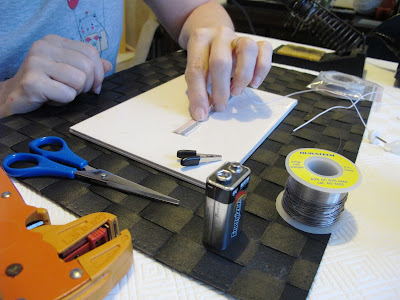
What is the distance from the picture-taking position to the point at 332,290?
0.30m

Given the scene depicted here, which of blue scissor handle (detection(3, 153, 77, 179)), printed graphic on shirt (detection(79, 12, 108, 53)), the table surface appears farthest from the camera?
printed graphic on shirt (detection(79, 12, 108, 53))

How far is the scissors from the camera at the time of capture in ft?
1.27

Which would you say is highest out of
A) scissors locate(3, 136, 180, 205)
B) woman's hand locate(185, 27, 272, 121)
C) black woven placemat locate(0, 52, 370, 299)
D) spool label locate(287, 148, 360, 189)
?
woman's hand locate(185, 27, 272, 121)

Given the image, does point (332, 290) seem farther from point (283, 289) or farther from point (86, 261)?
point (86, 261)

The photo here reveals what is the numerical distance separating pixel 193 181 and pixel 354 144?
0.98 ft

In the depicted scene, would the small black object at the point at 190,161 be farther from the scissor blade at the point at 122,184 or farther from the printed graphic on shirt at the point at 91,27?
the printed graphic on shirt at the point at 91,27

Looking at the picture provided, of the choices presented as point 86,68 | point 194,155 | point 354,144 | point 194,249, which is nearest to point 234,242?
point 194,249

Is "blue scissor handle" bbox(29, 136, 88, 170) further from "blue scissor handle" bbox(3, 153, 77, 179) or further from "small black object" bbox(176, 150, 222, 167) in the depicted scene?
"small black object" bbox(176, 150, 222, 167)

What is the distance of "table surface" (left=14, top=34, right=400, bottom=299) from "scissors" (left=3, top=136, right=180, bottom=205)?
0.03 m

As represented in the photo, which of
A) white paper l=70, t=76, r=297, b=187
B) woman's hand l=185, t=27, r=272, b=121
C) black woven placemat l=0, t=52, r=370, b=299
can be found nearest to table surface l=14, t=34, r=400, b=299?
black woven placemat l=0, t=52, r=370, b=299

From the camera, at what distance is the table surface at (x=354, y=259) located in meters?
0.29

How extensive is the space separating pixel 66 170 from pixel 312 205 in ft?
1.02

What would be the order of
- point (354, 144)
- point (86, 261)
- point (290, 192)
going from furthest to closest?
point (354, 144) < point (290, 192) < point (86, 261)

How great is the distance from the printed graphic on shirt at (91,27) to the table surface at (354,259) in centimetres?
49
